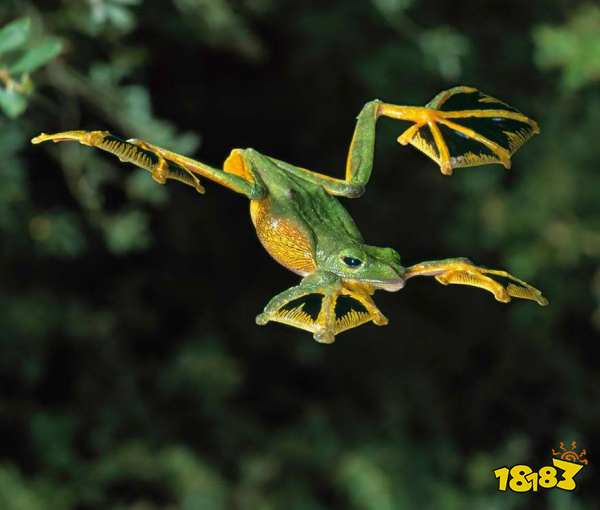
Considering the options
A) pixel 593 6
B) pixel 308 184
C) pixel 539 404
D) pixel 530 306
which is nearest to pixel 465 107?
pixel 308 184

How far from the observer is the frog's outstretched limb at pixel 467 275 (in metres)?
0.54

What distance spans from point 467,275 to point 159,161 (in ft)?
0.56

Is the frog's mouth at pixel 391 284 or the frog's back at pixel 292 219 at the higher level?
the frog's back at pixel 292 219

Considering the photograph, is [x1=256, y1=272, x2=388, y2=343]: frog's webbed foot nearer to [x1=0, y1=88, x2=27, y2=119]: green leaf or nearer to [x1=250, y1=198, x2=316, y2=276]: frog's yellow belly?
[x1=250, y1=198, x2=316, y2=276]: frog's yellow belly

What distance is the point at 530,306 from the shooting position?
113 inches

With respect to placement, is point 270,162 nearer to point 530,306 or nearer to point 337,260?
point 337,260

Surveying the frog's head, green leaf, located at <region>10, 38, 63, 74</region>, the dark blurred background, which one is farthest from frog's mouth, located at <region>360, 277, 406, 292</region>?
the dark blurred background

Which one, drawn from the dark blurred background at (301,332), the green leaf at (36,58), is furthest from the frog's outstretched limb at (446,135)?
the dark blurred background at (301,332)

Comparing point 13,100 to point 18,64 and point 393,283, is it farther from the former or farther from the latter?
point 393,283

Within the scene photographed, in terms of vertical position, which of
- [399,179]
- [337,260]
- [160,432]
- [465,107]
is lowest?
[337,260]

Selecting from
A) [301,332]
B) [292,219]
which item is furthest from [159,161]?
[301,332]

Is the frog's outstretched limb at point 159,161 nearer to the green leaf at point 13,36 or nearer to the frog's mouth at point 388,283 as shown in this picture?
the frog's mouth at point 388,283

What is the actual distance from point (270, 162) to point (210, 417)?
2.19 meters

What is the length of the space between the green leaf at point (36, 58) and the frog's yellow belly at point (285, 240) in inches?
14.4
